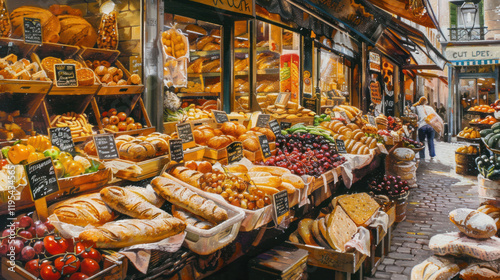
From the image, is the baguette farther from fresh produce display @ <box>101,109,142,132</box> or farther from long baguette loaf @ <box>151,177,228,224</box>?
fresh produce display @ <box>101,109,142,132</box>

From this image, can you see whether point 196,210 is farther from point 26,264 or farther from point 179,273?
point 26,264

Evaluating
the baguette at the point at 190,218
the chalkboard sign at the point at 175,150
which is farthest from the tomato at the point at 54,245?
the chalkboard sign at the point at 175,150

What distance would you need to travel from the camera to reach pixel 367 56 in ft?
38.6

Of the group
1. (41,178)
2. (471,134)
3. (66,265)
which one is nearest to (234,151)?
(41,178)

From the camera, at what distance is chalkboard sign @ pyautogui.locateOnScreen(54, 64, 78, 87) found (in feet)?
10.5

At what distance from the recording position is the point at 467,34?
62.2 feet

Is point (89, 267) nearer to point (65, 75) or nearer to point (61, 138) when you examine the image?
point (61, 138)

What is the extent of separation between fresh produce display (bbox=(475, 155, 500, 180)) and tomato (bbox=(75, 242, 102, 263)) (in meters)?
5.92

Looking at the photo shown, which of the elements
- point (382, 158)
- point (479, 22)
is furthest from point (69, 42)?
point (479, 22)

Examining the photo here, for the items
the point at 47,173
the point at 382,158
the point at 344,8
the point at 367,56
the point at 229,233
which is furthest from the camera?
the point at 367,56

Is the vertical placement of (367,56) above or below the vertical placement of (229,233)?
above

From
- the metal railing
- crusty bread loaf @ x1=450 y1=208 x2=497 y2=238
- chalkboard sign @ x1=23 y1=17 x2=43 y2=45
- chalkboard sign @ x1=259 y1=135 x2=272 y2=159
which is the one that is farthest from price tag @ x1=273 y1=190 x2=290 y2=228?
the metal railing

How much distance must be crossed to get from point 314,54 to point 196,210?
22.5 ft

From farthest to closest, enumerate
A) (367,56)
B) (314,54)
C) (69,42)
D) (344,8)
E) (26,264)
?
(367,56), (314,54), (344,8), (69,42), (26,264)
